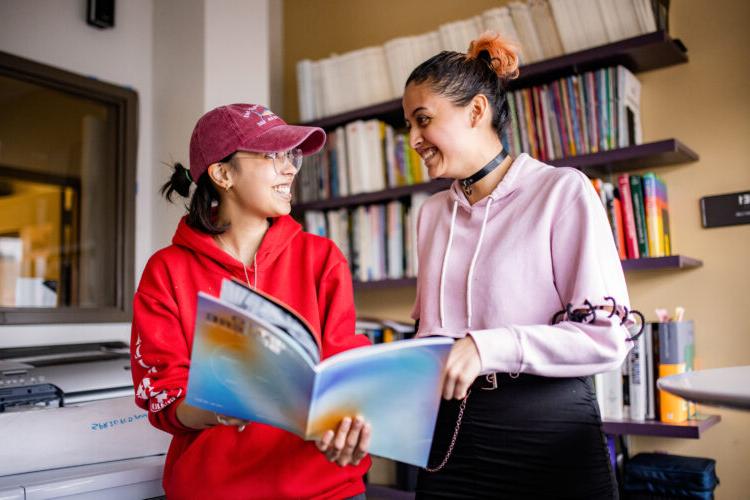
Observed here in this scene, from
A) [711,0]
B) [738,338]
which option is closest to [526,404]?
[738,338]

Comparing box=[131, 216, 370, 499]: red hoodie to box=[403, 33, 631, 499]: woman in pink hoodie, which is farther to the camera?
box=[131, 216, 370, 499]: red hoodie

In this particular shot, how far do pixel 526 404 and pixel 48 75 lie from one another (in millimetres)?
2185

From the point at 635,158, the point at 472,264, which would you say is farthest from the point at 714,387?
the point at 635,158

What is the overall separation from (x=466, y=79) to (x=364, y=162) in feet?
4.80

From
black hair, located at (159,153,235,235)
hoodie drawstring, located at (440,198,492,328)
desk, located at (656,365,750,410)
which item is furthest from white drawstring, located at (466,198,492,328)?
black hair, located at (159,153,235,235)

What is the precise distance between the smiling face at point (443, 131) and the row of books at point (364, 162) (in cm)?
129

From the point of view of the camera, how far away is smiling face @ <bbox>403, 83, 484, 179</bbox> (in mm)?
1201

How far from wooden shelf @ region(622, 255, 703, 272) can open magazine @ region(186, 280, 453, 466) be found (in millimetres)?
1322

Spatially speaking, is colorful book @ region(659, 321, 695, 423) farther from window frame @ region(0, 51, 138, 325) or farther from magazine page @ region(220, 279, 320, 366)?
window frame @ region(0, 51, 138, 325)

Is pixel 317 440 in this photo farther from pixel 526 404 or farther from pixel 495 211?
pixel 495 211

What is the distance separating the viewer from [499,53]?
122cm

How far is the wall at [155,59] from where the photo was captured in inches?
98.0

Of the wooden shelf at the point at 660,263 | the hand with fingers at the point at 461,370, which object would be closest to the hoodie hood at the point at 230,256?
the hand with fingers at the point at 461,370

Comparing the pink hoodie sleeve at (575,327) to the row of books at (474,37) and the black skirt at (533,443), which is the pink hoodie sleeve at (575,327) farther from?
the row of books at (474,37)
